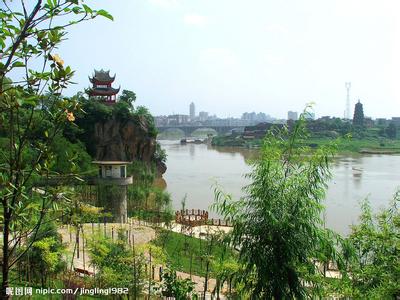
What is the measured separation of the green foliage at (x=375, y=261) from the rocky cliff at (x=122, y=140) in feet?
Result: 77.1

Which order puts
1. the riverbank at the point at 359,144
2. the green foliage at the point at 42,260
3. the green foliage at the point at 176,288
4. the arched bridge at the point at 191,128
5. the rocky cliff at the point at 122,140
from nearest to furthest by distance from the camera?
the green foliage at the point at 176,288 → the green foliage at the point at 42,260 → the rocky cliff at the point at 122,140 → the riverbank at the point at 359,144 → the arched bridge at the point at 191,128

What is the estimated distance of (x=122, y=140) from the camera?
28.3m

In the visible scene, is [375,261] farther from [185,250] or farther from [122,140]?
[122,140]

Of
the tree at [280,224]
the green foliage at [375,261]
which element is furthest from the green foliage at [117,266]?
the green foliage at [375,261]

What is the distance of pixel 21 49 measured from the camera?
1747 millimetres

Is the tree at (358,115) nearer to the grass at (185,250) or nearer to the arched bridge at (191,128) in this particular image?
the arched bridge at (191,128)

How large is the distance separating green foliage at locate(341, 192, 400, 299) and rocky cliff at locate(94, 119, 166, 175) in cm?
2349

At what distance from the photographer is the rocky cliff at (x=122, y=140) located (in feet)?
90.8

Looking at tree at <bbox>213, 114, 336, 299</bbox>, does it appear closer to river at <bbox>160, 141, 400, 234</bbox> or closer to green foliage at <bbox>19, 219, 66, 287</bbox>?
green foliage at <bbox>19, 219, 66, 287</bbox>

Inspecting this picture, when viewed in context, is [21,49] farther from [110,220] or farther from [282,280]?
[110,220]

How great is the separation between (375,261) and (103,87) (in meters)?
27.6

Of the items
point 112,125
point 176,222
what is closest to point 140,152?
point 112,125

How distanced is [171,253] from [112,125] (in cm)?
1683

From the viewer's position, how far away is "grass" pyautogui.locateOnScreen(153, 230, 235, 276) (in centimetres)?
1109
